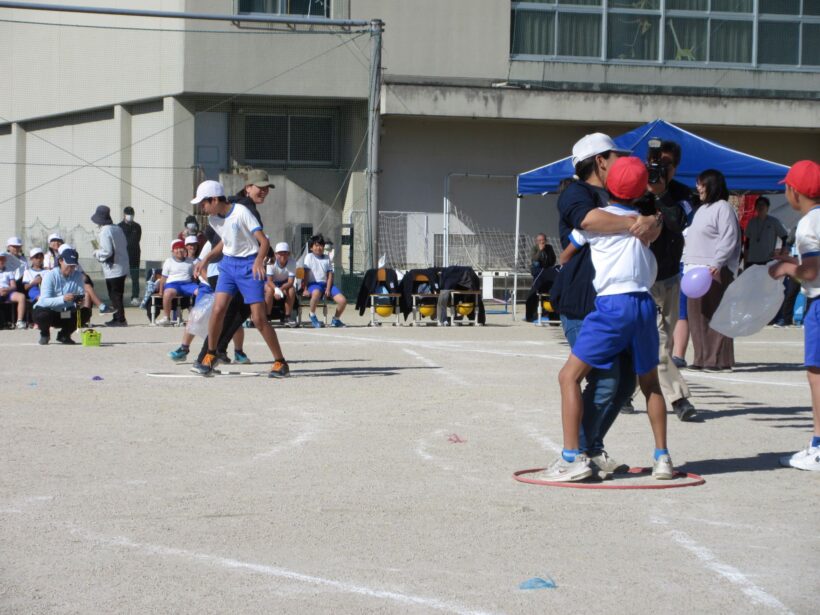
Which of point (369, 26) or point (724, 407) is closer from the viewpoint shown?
point (724, 407)

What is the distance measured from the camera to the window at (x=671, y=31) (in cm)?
3259

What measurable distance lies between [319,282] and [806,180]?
14.7 m

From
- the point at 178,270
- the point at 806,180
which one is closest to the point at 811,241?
the point at 806,180

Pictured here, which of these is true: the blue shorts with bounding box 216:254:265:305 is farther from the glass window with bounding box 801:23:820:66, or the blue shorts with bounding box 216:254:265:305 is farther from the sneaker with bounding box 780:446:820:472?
the glass window with bounding box 801:23:820:66

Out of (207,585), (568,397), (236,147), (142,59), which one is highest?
(142,59)

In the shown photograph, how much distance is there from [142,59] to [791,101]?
15.6m

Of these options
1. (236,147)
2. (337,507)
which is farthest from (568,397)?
(236,147)

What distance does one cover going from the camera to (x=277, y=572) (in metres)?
5.40

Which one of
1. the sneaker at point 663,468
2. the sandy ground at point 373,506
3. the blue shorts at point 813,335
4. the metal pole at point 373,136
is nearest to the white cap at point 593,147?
the blue shorts at point 813,335

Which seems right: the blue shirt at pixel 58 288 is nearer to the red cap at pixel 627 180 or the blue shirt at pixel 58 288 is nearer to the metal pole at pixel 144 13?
the metal pole at pixel 144 13

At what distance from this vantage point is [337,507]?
6.72 metres

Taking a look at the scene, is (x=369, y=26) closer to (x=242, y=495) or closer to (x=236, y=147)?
(x=236, y=147)

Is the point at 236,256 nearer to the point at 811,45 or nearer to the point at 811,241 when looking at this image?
the point at 811,241

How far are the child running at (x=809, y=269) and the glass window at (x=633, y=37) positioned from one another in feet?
84.1
